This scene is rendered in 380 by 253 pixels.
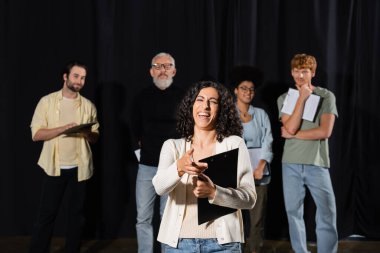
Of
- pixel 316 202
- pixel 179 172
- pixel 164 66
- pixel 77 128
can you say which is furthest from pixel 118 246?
pixel 179 172

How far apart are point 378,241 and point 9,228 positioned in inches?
134

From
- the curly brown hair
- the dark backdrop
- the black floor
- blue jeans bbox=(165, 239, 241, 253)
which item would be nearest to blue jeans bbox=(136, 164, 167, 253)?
the black floor

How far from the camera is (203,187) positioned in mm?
1633

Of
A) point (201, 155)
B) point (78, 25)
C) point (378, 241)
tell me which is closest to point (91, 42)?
point (78, 25)

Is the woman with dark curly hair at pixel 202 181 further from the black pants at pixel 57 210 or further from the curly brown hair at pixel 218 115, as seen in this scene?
the black pants at pixel 57 210

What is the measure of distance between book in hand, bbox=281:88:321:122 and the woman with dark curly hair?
1.58 m

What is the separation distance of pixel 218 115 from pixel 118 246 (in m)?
2.69

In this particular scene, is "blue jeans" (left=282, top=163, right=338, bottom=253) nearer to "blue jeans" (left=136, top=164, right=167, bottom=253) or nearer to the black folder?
"blue jeans" (left=136, top=164, right=167, bottom=253)

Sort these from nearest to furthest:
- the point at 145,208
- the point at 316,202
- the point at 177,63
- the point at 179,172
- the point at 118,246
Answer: the point at 179,172 → the point at 316,202 → the point at 145,208 → the point at 118,246 → the point at 177,63

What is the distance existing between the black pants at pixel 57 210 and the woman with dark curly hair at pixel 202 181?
6.14 ft

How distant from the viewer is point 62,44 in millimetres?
4488

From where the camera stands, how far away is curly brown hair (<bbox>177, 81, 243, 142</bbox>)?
1915 millimetres

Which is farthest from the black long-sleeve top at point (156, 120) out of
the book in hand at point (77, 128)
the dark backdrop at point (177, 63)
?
the dark backdrop at point (177, 63)

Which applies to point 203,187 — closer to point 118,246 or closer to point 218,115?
point 218,115
